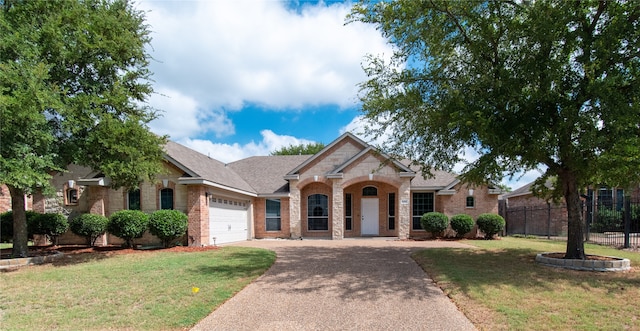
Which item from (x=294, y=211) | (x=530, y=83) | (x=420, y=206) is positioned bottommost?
(x=294, y=211)

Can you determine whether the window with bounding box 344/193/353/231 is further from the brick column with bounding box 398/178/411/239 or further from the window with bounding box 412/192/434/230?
the window with bounding box 412/192/434/230

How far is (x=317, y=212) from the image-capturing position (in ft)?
70.5

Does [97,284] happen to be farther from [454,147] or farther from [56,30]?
[454,147]

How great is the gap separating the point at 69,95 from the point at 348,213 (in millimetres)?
15111

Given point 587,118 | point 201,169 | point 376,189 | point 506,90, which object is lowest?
point 376,189

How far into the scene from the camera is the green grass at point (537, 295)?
563 cm

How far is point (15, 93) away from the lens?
9.37 m

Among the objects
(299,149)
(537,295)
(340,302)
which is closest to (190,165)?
(340,302)

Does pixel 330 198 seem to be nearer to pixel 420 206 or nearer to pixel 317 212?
pixel 317 212

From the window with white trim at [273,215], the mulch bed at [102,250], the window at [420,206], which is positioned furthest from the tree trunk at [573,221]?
the window with white trim at [273,215]

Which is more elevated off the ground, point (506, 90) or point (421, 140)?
point (506, 90)

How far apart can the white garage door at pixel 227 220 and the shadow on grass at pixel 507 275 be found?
9626 millimetres

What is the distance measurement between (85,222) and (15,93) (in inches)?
294

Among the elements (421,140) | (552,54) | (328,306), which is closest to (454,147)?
(421,140)
